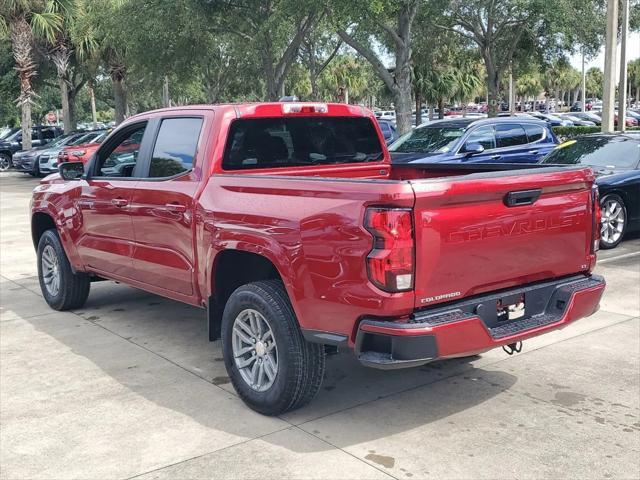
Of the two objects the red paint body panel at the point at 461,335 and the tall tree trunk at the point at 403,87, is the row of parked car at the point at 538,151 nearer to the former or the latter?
the tall tree trunk at the point at 403,87

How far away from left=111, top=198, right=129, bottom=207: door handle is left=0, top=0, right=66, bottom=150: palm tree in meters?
24.0

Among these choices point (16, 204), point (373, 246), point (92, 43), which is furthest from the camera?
point (92, 43)

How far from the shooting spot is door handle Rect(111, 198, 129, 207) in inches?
229

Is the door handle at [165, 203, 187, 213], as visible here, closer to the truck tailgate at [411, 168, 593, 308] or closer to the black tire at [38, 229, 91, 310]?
the truck tailgate at [411, 168, 593, 308]

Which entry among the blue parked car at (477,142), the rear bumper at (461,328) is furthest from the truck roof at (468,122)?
the rear bumper at (461,328)

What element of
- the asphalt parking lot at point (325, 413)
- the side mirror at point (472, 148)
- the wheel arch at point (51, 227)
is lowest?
the asphalt parking lot at point (325, 413)

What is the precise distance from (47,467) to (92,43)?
28539mm

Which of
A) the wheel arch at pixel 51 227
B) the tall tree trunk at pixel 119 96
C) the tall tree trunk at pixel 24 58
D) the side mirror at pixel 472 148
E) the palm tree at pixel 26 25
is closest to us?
the wheel arch at pixel 51 227

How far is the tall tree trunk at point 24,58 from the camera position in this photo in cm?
2809

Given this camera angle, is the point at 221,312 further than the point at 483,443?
Yes

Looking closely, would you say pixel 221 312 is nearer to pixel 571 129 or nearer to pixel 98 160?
pixel 98 160

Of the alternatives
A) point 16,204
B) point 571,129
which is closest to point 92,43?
point 16,204

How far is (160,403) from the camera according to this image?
4.78 meters

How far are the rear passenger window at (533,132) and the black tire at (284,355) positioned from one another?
1132cm
